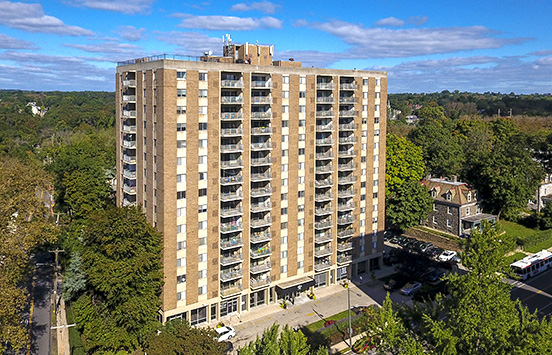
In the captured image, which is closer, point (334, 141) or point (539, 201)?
point (334, 141)

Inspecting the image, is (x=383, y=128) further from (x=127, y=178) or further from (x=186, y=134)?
(x=127, y=178)

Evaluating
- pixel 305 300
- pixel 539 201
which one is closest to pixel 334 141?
pixel 305 300

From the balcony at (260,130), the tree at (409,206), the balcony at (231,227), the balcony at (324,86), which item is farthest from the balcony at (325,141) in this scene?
the tree at (409,206)

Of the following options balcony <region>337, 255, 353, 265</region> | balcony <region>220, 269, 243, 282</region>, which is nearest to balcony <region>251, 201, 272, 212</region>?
balcony <region>220, 269, 243, 282</region>

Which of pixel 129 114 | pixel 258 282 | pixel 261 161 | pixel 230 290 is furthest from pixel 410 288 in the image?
pixel 129 114

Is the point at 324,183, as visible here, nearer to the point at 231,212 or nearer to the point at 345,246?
the point at 345,246

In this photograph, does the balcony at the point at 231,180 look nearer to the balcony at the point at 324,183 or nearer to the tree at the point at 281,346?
the balcony at the point at 324,183
